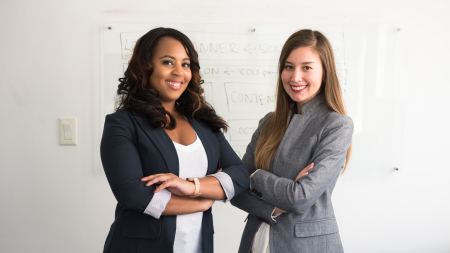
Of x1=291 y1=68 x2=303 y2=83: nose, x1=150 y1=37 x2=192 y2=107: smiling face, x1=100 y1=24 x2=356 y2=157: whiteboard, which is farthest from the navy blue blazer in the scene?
x1=100 y1=24 x2=356 y2=157: whiteboard

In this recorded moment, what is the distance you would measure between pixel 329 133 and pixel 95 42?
1.41 metres

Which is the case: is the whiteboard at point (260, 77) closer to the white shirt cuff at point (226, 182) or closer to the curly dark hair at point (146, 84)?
the curly dark hair at point (146, 84)

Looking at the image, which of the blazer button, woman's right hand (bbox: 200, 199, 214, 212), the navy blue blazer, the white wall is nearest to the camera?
the navy blue blazer

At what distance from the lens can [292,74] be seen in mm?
1541

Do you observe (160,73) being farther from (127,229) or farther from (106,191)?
(106,191)

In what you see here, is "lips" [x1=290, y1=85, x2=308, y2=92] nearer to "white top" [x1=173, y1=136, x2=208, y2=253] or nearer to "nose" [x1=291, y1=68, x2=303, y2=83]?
"nose" [x1=291, y1=68, x2=303, y2=83]

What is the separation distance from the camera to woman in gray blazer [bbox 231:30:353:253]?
143cm

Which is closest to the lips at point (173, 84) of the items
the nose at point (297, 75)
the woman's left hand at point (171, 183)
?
the woman's left hand at point (171, 183)

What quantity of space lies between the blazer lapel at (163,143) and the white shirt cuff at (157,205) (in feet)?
0.30

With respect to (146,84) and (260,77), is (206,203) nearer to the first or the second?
(146,84)

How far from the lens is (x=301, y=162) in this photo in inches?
58.9

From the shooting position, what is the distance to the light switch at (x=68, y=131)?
2.27 meters

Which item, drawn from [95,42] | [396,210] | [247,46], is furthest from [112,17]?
[396,210]

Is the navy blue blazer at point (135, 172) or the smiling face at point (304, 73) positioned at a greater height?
the smiling face at point (304, 73)
